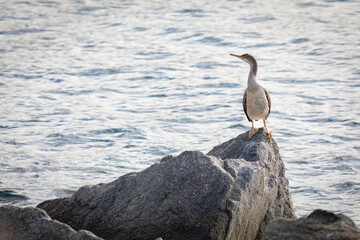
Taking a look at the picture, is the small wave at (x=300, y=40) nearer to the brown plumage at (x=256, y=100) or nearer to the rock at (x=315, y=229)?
the brown plumage at (x=256, y=100)

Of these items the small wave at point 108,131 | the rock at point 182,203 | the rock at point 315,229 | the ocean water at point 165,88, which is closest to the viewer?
the rock at point 315,229

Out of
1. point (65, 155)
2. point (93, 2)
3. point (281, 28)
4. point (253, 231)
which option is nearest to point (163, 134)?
point (65, 155)

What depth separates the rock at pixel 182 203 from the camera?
705 centimetres

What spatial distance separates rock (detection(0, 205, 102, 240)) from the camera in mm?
6359

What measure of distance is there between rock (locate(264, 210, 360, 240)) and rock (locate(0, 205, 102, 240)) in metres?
2.10

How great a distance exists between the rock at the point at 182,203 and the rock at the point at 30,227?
3.48 feet

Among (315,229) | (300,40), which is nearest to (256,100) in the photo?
(315,229)

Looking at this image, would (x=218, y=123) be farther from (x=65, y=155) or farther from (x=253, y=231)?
(x=253, y=231)

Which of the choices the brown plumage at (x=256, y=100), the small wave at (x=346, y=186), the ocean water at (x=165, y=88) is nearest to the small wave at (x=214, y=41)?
the ocean water at (x=165, y=88)

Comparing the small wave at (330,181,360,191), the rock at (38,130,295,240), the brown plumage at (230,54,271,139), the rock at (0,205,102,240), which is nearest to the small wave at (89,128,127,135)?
the small wave at (330,181,360,191)

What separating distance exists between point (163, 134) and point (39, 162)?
12.6 ft

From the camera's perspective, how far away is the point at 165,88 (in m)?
20.5

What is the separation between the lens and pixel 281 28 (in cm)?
2809

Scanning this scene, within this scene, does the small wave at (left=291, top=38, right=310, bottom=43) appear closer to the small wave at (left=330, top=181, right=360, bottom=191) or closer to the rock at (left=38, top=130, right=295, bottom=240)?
the small wave at (left=330, top=181, right=360, bottom=191)
